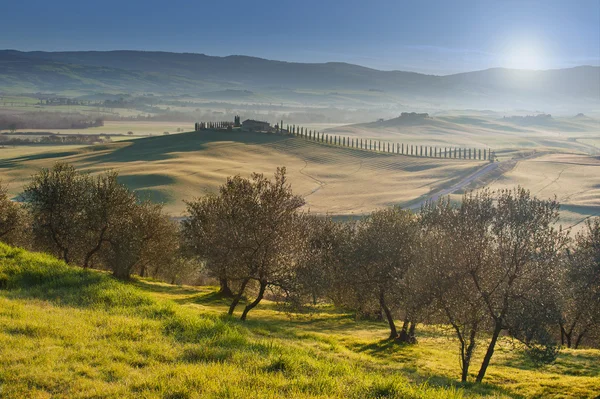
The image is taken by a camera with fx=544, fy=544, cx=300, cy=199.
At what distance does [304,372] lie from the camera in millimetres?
13930

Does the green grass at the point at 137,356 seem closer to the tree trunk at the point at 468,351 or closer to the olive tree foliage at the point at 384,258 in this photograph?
the tree trunk at the point at 468,351

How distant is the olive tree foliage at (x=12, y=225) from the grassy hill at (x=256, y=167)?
1790 inches

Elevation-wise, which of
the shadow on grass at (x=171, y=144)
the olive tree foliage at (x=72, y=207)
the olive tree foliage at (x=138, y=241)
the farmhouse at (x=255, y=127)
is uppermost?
the farmhouse at (x=255, y=127)

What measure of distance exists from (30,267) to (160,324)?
9376 millimetres

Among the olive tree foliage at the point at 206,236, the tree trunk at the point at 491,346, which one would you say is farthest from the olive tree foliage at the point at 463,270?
the olive tree foliage at the point at 206,236

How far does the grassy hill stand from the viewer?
376ft

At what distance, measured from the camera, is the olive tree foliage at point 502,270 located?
953 inches

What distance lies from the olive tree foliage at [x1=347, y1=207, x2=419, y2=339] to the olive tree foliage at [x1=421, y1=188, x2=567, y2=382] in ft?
31.4

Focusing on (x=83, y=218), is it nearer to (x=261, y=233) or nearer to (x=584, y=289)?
(x=261, y=233)

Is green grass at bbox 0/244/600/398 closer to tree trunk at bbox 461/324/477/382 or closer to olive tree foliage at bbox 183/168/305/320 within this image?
tree trunk at bbox 461/324/477/382

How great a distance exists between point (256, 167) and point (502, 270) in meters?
113

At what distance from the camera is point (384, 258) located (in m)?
37.1

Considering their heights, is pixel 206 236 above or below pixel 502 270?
below

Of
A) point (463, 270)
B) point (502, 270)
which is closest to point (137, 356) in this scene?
point (463, 270)
